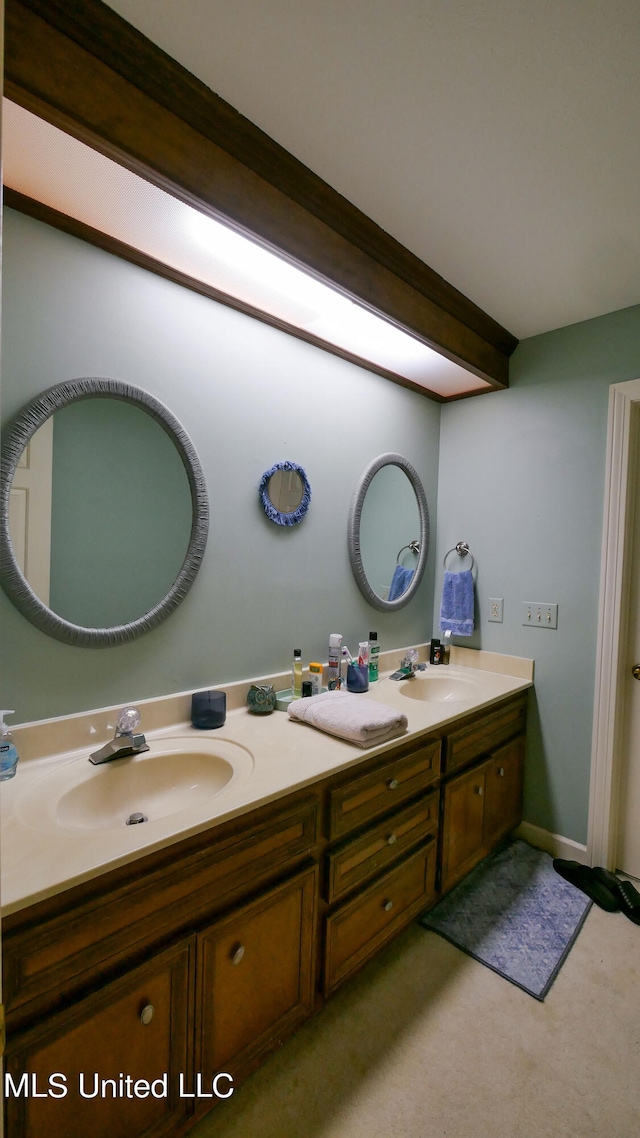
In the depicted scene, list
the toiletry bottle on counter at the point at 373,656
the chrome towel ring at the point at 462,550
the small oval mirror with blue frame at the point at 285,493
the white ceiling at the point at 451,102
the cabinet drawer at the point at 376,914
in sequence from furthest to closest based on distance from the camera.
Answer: the chrome towel ring at the point at 462,550 < the toiletry bottle on counter at the point at 373,656 < the small oval mirror with blue frame at the point at 285,493 < the cabinet drawer at the point at 376,914 < the white ceiling at the point at 451,102

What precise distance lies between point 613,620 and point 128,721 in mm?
1860

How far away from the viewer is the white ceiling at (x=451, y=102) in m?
0.94

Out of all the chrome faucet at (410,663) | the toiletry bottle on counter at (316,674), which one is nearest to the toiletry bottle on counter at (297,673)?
the toiletry bottle on counter at (316,674)

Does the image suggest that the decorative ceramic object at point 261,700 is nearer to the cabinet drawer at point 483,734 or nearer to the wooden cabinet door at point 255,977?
the wooden cabinet door at point 255,977

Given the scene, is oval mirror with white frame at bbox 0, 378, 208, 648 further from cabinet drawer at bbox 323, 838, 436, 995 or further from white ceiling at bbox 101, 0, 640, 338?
cabinet drawer at bbox 323, 838, 436, 995

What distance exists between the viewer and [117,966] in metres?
0.89

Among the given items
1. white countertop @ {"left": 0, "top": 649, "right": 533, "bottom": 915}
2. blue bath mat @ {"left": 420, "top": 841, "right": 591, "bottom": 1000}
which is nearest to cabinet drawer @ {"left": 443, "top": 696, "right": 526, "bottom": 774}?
white countertop @ {"left": 0, "top": 649, "right": 533, "bottom": 915}

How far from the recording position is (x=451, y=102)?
111cm

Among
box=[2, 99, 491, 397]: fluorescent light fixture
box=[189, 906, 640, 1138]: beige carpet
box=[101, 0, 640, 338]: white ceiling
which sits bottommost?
box=[189, 906, 640, 1138]: beige carpet

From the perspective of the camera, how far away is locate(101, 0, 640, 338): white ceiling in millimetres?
939

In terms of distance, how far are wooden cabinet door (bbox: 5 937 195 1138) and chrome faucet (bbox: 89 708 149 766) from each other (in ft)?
1.51

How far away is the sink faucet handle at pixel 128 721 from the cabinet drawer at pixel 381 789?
0.57m

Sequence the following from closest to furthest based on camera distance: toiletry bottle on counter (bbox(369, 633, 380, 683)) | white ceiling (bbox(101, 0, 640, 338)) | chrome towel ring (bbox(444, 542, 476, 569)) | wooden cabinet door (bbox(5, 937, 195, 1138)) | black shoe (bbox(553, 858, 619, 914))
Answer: wooden cabinet door (bbox(5, 937, 195, 1138)), white ceiling (bbox(101, 0, 640, 338)), black shoe (bbox(553, 858, 619, 914)), toiletry bottle on counter (bbox(369, 633, 380, 683)), chrome towel ring (bbox(444, 542, 476, 569))

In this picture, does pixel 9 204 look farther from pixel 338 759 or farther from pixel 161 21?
pixel 338 759
